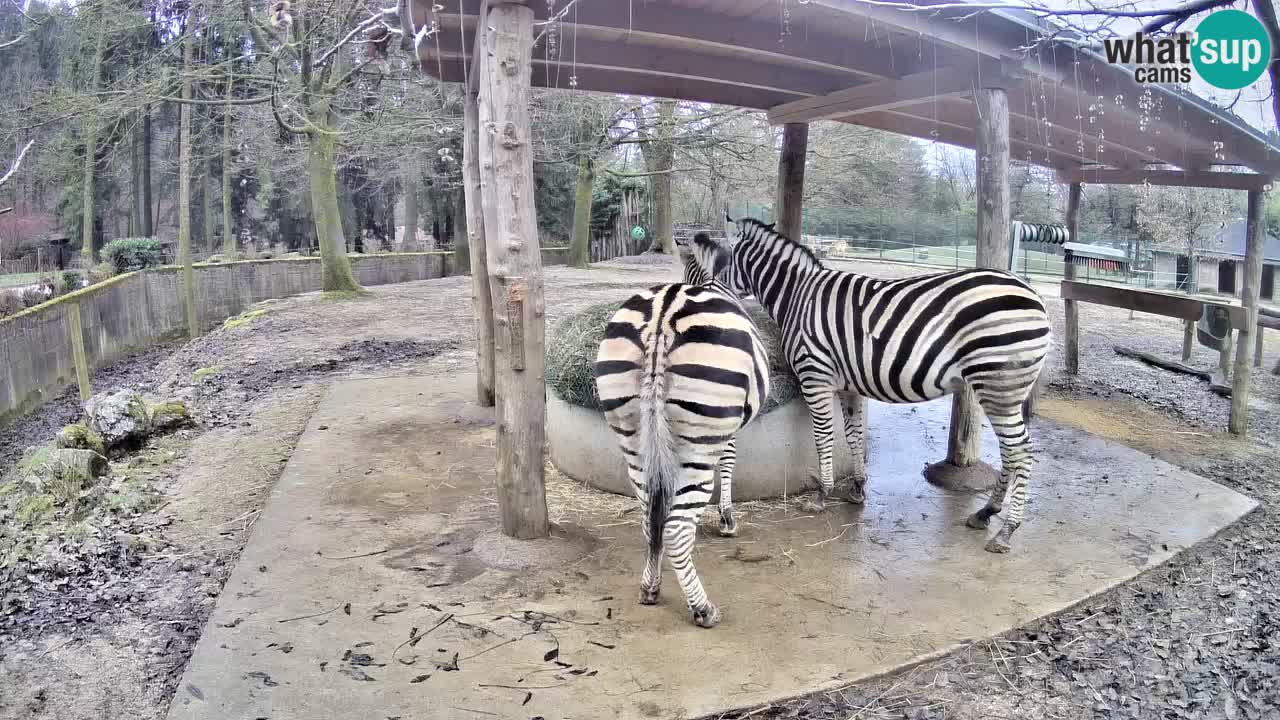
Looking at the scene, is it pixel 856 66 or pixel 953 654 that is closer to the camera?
pixel 953 654

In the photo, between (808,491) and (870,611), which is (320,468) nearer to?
(808,491)

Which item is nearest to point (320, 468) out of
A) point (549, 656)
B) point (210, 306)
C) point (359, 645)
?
point (359, 645)

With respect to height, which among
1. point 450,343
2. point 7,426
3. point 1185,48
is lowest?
point 7,426

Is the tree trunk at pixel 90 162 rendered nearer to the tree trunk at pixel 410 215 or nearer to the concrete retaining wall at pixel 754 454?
the tree trunk at pixel 410 215

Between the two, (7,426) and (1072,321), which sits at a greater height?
(1072,321)

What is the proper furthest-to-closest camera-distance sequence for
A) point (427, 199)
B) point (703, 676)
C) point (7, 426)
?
point (427, 199) → point (7, 426) → point (703, 676)

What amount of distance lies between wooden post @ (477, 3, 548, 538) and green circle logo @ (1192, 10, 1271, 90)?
10.6 feet

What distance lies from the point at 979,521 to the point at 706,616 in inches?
85.0

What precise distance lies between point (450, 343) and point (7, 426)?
5312mm

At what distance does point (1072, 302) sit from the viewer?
9.72m

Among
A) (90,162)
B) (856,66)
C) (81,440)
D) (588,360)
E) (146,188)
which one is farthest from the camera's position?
(146,188)

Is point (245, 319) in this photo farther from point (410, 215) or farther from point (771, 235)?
point (410, 215)

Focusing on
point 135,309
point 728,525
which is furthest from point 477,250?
point 135,309

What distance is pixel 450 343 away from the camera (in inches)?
447
